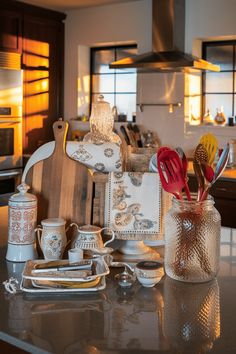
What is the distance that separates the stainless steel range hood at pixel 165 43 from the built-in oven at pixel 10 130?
3.02ft

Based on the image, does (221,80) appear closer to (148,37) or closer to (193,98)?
(193,98)

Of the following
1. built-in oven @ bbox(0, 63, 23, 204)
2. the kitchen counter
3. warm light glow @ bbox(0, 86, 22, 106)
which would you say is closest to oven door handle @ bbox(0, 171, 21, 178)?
built-in oven @ bbox(0, 63, 23, 204)

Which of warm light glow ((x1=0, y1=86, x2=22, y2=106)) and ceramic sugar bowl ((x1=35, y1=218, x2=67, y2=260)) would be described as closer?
ceramic sugar bowl ((x1=35, y1=218, x2=67, y2=260))

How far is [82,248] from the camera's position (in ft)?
4.65

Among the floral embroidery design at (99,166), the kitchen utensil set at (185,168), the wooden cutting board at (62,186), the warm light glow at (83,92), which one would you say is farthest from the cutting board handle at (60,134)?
the warm light glow at (83,92)

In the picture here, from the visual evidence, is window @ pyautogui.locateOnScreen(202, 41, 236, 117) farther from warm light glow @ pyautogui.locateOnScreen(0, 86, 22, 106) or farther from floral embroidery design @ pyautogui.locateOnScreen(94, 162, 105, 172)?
floral embroidery design @ pyautogui.locateOnScreen(94, 162, 105, 172)

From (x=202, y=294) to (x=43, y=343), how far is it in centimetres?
45

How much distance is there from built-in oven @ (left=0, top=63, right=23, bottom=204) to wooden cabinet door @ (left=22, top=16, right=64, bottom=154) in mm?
194

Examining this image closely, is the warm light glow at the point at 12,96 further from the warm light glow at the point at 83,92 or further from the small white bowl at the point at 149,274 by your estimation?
the small white bowl at the point at 149,274

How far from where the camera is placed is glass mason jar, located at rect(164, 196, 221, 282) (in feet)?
4.18

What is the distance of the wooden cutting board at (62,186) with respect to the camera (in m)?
1.54

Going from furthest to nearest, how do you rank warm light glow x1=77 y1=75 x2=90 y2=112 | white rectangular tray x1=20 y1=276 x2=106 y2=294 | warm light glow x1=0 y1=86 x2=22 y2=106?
warm light glow x1=77 y1=75 x2=90 y2=112
warm light glow x1=0 y1=86 x2=22 y2=106
white rectangular tray x1=20 y1=276 x2=106 y2=294

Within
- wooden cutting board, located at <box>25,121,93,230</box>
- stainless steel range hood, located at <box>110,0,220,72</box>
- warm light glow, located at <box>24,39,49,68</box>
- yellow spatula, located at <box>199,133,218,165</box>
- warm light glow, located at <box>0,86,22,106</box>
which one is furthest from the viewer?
warm light glow, located at <box>24,39,49,68</box>

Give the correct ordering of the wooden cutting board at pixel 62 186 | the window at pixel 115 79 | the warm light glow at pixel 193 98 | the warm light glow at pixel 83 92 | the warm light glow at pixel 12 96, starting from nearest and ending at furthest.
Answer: the wooden cutting board at pixel 62 186 < the warm light glow at pixel 12 96 < the warm light glow at pixel 193 98 < the window at pixel 115 79 < the warm light glow at pixel 83 92
